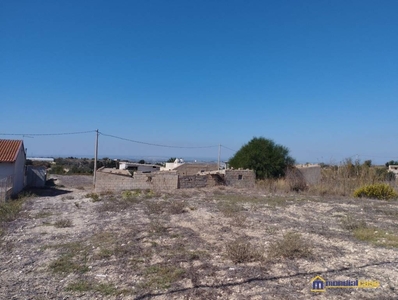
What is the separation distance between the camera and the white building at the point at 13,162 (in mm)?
22406

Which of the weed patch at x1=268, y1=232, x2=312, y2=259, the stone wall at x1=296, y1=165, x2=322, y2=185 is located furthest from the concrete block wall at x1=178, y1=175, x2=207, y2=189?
the weed patch at x1=268, y1=232, x2=312, y2=259

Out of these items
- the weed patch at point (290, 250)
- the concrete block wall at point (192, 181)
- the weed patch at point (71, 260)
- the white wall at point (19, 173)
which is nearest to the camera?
the weed patch at point (71, 260)

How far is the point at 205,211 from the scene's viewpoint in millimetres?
13828

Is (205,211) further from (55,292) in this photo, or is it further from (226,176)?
(226,176)

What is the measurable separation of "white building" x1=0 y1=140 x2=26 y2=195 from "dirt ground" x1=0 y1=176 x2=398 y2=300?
35.9 feet

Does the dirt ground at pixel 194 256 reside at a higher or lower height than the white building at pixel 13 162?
lower

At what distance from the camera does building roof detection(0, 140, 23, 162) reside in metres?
22.6

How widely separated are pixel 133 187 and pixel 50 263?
16.8 m

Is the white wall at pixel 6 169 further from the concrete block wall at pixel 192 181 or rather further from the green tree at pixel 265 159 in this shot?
the green tree at pixel 265 159

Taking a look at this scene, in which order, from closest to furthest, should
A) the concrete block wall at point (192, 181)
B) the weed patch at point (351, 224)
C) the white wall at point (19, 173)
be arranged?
the weed patch at point (351, 224) < the white wall at point (19, 173) < the concrete block wall at point (192, 181)

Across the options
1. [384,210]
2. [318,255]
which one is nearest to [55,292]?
[318,255]

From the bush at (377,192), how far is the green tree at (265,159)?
940 centimetres

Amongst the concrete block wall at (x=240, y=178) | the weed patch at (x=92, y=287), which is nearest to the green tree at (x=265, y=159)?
the concrete block wall at (x=240, y=178)

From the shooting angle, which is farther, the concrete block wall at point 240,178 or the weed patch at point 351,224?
the concrete block wall at point 240,178
